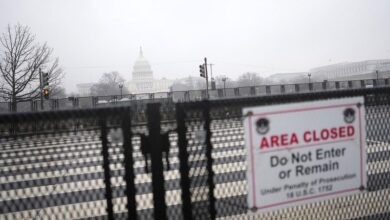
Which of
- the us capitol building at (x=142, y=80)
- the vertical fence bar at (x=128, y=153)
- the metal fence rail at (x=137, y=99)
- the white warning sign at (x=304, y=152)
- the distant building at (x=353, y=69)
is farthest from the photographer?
the us capitol building at (x=142, y=80)

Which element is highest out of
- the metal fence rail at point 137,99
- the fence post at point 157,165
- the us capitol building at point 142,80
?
the us capitol building at point 142,80

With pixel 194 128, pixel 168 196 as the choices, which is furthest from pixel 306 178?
pixel 168 196

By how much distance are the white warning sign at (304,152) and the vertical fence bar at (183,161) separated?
469mm

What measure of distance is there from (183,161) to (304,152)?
99cm

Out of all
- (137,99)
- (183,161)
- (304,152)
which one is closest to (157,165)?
(183,161)

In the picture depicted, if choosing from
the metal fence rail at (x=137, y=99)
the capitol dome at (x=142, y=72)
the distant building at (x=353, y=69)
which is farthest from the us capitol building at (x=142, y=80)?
the metal fence rail at (x=137, y=99)

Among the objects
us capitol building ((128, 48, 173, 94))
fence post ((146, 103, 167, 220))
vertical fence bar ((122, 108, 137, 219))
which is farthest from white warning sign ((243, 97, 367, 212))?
us capitol building ((128, 48, 173, 94))

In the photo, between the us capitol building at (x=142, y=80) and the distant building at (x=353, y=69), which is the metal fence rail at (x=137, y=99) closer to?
Answer: the distant building at (x=353, y=69)

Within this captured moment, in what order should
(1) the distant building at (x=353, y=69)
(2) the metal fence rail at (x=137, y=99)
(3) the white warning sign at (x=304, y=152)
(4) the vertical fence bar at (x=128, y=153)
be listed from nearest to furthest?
(4) the vertical fence bar at (x=128, y=153)
(3) the white warning sign at (x=304, y=152)
(2) the metal fence rail at (x=137, y=99)
(1) the distant building at (x=353, y=69)

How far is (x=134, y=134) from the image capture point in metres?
2.73

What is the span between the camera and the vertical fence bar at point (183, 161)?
2.74 metres

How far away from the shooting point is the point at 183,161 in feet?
9.07

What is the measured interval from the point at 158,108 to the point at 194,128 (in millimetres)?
339

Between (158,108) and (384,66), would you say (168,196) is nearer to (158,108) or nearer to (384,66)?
(158,108)
